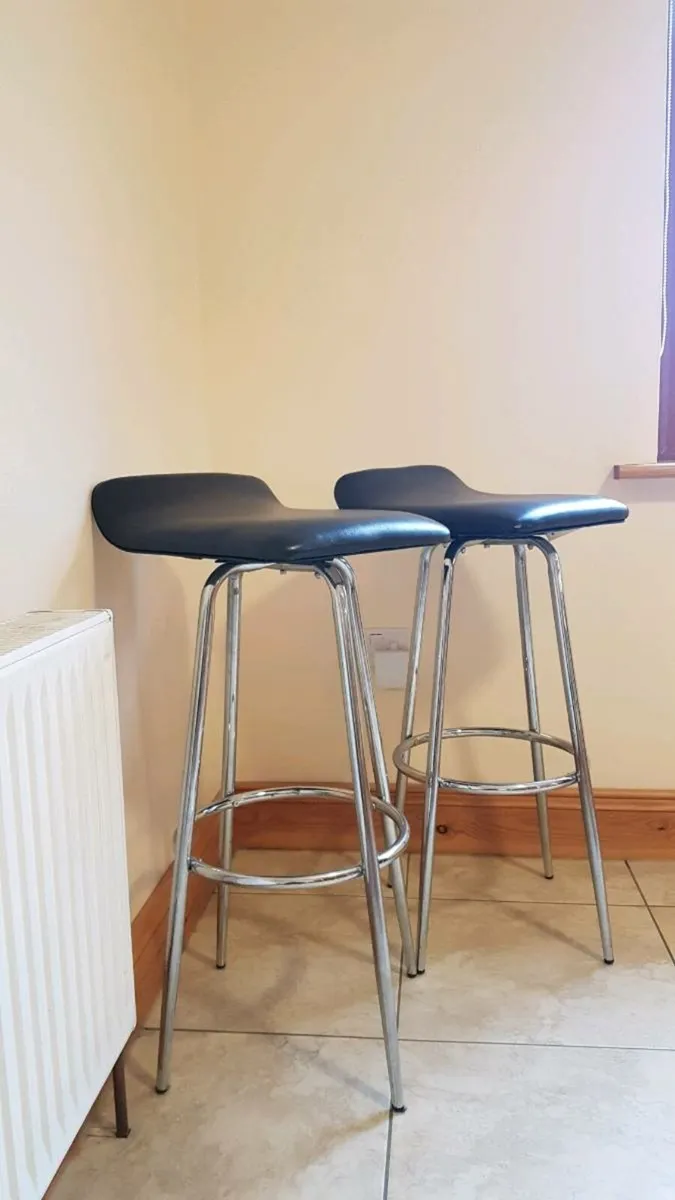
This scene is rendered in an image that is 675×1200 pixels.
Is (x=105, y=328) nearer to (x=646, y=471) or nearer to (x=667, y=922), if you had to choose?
(x=646, y=471)

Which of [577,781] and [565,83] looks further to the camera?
[565,83]

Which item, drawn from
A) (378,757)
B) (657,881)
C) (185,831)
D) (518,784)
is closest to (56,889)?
(185,831)

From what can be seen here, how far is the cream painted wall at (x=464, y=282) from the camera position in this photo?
1728 mm

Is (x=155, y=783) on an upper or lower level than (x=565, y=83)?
lower

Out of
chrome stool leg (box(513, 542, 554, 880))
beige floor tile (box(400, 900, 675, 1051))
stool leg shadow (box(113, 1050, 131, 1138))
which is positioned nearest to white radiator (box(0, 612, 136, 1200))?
stool leg shadow (box(113, 1050, 131, 1138))

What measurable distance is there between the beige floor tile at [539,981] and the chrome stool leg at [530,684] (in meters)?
0.14

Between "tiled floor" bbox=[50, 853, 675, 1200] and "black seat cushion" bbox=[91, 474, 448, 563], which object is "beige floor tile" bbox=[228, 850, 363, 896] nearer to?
"tiled floor" bbox=[50, 853, 675, 1200]

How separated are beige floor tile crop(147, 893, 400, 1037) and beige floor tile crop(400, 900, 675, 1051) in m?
0.08

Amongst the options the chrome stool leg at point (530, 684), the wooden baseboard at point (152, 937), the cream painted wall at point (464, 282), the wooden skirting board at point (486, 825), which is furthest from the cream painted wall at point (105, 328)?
the chrome stool leg at point (530, 684)

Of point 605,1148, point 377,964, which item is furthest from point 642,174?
point 605,1148

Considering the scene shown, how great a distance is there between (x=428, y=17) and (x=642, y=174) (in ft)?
Answer: 1.64

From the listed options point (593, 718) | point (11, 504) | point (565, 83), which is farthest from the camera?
point (593, 718)

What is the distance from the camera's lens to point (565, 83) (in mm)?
1715

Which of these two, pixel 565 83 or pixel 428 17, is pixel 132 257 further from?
pixel 565 83
